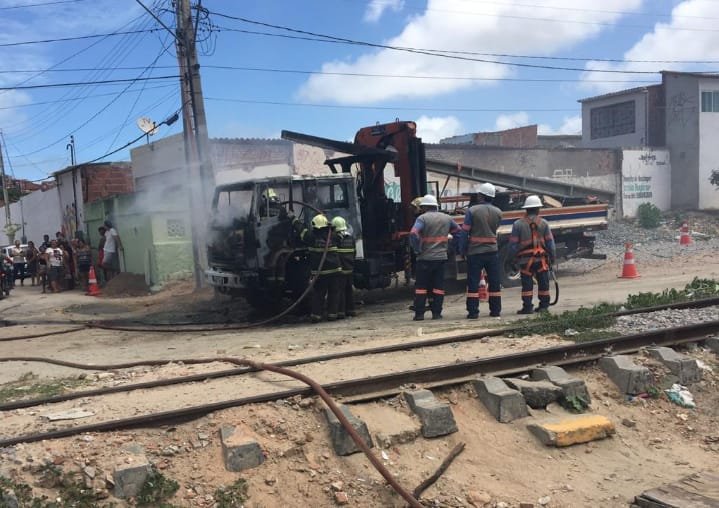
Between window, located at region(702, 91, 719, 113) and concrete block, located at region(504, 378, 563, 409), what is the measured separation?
97.6ft

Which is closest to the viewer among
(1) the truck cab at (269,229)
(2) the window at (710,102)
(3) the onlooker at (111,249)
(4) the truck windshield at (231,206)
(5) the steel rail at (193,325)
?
(5) the steel rail at (193,325)

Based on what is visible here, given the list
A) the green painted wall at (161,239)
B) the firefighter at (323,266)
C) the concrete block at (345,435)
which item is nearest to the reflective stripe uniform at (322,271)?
the firefighter at (323,266)

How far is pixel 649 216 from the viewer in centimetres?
2673

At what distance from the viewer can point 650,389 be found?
606 cm

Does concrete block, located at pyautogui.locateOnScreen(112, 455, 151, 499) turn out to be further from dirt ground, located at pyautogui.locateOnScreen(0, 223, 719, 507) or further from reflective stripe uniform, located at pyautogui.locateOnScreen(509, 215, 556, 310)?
reflective stripe uniform, located at pyautogui.locateOnScreen(509, 215, 556, 310)

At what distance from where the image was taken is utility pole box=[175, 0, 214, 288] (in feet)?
44.9

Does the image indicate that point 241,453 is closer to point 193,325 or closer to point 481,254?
point 481,254

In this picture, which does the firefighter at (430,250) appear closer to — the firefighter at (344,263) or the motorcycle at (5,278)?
the firefighter at (344,263)

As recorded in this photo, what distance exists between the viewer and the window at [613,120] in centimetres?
3366

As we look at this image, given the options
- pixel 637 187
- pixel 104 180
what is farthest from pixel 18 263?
pixel 637 187

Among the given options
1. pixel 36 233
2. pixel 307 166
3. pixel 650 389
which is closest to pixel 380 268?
pixel 650 389

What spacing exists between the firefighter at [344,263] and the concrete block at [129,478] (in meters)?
5.93

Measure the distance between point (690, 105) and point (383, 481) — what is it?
31.6 m

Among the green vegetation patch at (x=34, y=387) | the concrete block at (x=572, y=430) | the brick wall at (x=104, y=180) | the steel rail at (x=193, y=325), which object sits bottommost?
the concrete block at (x=572, y=430)
